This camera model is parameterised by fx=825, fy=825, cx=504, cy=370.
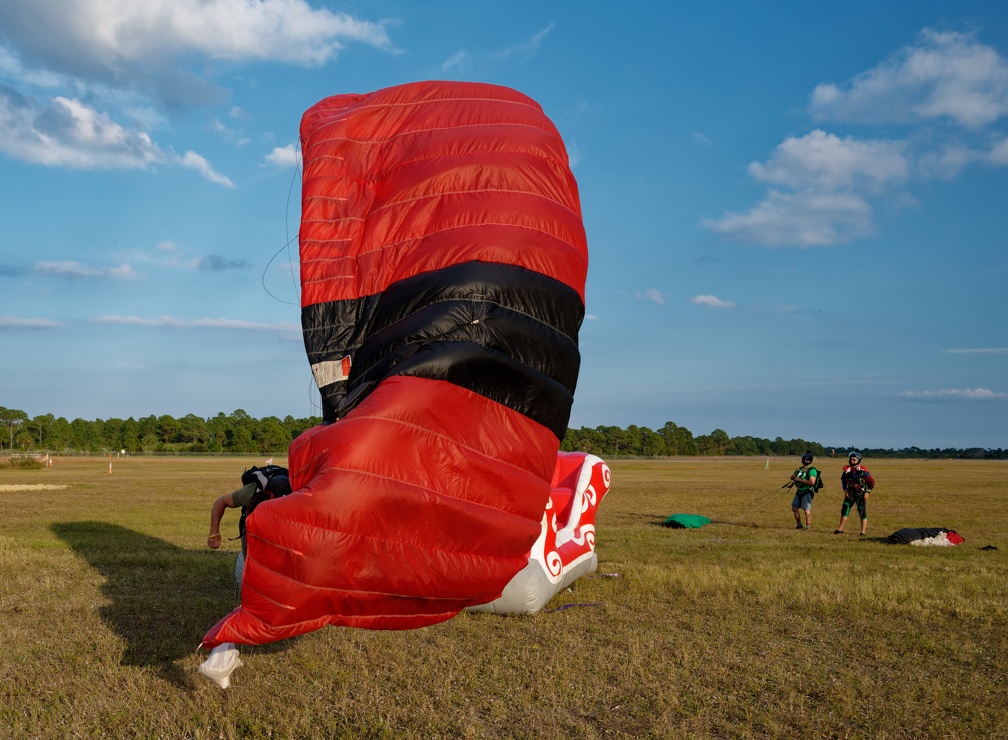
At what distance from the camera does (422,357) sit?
492cm

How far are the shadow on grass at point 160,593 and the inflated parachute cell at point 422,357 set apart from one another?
2534mm

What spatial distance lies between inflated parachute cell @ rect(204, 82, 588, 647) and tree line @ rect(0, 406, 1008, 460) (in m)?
87.2

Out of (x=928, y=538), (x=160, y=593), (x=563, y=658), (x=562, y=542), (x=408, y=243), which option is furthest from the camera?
(x=928, y=538)

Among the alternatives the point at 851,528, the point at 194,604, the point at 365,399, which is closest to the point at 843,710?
the point at 365,399

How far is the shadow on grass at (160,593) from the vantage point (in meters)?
6.86

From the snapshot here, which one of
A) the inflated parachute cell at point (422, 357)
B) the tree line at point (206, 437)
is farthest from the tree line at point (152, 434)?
the inflated parachute cell at point (422, 357)

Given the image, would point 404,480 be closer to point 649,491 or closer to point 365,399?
point 365,399

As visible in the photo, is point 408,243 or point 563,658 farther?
point 563,658

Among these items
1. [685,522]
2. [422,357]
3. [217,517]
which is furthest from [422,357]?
[685,522]

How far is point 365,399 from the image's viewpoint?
192 inches

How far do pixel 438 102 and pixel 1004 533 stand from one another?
16770 mm

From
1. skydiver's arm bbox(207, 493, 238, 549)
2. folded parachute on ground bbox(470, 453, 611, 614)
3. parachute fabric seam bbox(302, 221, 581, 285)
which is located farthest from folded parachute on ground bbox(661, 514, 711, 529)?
parachute fabric seam bbox(302, 221, 581, 285)

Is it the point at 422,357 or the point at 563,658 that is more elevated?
the point at 422,357

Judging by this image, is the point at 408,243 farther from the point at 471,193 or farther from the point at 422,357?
the point at 422,357
